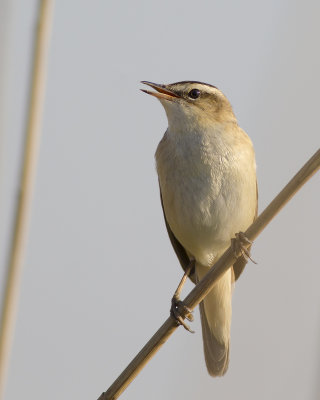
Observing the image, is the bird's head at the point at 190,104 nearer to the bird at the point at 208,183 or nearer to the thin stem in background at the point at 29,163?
the bird at the point at 208,183

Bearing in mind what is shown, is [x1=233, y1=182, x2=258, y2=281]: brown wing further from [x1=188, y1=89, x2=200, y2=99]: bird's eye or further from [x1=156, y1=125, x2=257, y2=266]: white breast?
[x1=188, y1=89, x2=200, y2=99]: bird's eye

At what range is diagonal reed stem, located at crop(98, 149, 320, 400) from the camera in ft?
6.75

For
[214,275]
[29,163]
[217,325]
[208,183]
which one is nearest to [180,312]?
[217,325]

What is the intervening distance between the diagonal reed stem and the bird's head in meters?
1.35

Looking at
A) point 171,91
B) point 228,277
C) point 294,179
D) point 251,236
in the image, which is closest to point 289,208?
point 228,277

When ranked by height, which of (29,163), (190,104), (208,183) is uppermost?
(29,163)

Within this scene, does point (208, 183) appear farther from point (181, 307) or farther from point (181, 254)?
point (181, 254)

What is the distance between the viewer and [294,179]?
2066 mm

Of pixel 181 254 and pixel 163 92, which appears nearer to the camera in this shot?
pixel 163 92

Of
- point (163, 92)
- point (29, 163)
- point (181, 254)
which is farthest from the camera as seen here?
point (181, 254)

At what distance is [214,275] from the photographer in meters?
2.47

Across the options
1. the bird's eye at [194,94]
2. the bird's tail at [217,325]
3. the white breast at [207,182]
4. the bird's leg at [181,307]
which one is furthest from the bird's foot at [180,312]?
the bird's eye at [194,94]

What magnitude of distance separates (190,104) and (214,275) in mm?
1536

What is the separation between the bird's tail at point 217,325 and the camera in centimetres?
366
